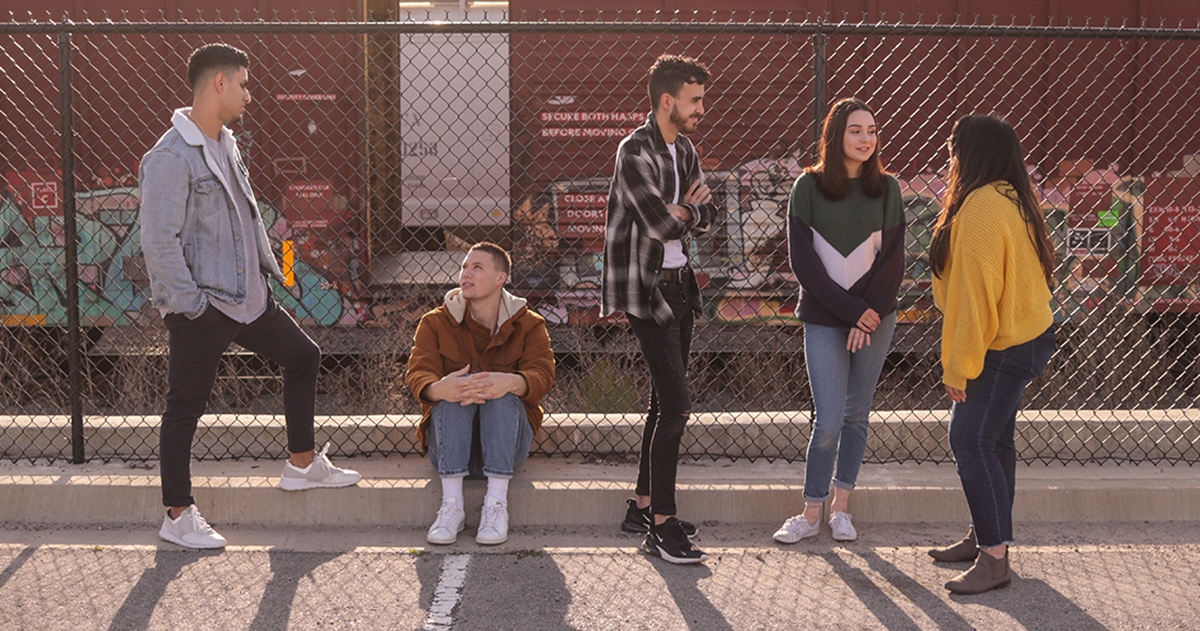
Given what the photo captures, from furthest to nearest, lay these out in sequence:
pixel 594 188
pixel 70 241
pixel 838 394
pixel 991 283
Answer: pixel 594 188
pixel 70 241
pixel 838 394
pixel 991 283

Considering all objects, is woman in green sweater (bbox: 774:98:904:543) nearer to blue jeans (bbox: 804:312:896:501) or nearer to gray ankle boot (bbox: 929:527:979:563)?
blue jeans (bbox: 804:312:896:501)

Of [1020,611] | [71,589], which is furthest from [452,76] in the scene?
[1020,611]

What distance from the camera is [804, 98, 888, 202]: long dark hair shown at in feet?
12.0

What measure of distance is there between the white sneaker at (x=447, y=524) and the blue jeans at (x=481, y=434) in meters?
0.12

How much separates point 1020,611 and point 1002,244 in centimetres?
115

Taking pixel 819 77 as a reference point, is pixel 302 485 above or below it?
below

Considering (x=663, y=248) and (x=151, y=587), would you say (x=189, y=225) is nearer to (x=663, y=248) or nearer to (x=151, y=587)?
(x=151, y=587)

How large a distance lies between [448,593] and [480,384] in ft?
2.75

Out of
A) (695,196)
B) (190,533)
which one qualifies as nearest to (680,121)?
(695,196)

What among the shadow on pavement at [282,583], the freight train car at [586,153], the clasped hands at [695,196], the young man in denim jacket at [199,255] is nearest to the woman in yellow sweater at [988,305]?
the clasped hands at [695,196]

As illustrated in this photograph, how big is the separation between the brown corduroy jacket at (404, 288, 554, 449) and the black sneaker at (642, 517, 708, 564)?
735 mm

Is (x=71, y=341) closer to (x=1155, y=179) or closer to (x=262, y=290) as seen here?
(x=262, y=290)

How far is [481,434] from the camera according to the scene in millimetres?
4043

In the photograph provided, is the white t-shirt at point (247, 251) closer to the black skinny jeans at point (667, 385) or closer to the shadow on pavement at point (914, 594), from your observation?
the black skinny jeans at point (667, 385)
